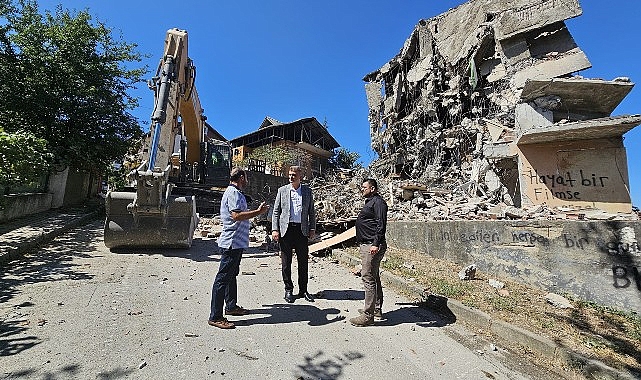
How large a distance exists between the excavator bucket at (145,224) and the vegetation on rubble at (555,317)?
4792 mm

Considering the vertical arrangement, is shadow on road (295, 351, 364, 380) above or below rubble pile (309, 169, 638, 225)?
below

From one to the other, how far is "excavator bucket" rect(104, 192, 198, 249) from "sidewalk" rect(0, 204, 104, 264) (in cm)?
142

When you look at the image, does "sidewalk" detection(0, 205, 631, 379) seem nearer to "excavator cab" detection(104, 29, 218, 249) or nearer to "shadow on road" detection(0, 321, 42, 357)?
"excavator cab" detection(104, 29, 218, 249)

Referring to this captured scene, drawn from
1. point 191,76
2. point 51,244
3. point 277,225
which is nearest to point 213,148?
point 191,76

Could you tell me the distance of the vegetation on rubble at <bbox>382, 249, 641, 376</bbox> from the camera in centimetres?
287

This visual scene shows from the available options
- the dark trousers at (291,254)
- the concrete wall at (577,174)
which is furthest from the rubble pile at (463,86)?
the dark trousers at (291,254)

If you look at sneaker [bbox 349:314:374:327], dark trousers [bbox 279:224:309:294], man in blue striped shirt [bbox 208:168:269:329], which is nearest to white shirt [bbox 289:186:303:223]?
dark trousers [bbox 279:224:309:294]

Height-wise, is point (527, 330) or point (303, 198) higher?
point (303, 198)

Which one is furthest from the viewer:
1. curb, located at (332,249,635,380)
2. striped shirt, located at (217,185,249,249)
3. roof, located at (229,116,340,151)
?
roof, located at (229,116,340,151)

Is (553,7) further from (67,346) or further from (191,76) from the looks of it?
(67,346)

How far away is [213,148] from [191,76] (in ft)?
19.8

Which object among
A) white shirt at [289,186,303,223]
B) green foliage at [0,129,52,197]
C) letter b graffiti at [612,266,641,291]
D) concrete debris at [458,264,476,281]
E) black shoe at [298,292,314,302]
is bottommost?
black shoe at [298,292,314,302]

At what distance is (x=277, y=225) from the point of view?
4.37 metres

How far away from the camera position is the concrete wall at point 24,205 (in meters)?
7.68
